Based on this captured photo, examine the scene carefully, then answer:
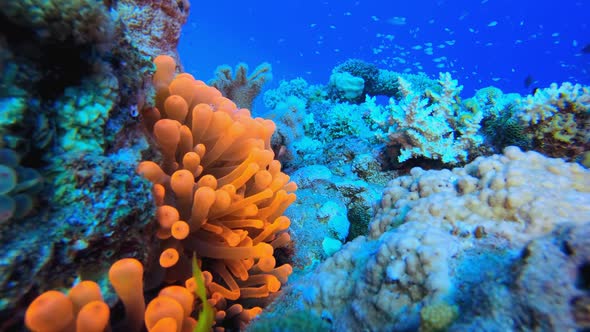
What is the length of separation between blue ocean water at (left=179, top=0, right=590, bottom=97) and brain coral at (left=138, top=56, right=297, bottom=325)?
123 feet

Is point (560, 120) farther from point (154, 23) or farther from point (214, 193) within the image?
point (154, 23)

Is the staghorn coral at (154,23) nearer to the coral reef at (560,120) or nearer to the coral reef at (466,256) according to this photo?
the coral reef at (466,256)

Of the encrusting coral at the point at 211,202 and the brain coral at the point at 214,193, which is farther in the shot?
the brain coral at the point at 214,193

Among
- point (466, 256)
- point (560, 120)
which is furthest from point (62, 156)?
point (560, 120)

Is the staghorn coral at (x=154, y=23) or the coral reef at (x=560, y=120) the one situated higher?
the staghorn coral at (x=154, y=23)

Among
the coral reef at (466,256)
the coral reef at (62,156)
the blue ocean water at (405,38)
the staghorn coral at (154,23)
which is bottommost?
the coral reef at (466,256)

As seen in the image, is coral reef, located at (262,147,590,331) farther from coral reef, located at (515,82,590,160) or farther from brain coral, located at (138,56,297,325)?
coral reef, located at (515,82,590,160)

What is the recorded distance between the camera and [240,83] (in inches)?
172

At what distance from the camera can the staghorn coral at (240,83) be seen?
4293 mm

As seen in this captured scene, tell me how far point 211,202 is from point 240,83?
310 cm

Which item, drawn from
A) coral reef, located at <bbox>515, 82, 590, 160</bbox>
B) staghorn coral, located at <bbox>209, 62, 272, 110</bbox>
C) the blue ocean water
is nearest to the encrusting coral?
staghorn coral, located at <bbox>209, 62, 272, 110</bbox>

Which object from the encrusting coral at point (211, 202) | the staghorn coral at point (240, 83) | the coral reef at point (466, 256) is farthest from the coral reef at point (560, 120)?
the staghorn coral at point (240, 83)

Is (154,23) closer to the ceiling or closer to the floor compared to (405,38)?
closer to the floor

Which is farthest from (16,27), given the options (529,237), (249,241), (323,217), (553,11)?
(553,11)
